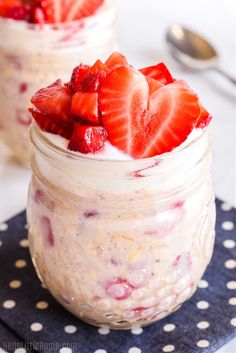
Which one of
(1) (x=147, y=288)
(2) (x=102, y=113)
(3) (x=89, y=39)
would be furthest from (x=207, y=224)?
(3) (x=89, y=39)

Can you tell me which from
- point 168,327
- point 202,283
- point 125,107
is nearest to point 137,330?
point 168,327

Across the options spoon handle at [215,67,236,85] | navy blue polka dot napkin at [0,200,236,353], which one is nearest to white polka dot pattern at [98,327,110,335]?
navy blue polka dot napkin at [0,200,236,353]

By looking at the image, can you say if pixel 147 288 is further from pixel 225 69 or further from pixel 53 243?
pixel 225 69

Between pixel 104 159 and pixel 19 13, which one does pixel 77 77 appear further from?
pixel 19 13

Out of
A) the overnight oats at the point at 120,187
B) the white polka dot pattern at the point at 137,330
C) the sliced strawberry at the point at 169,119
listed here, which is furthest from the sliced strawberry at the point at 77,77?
the white polka dot pattern at the point at 137,330

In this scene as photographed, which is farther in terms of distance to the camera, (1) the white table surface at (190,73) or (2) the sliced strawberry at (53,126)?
(1) the white table surface at (190,73)

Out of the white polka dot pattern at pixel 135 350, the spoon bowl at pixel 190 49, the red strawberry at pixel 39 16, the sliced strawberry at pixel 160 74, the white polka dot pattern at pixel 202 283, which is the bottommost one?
the spoon bowl at pixel 190 49

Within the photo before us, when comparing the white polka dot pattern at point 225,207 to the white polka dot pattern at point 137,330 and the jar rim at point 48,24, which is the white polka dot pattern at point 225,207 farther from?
the jar rim at point 48,24

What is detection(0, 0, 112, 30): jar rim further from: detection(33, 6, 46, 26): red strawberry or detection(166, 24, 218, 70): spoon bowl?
detection(166, 24, 218, 70): spoon bowl
